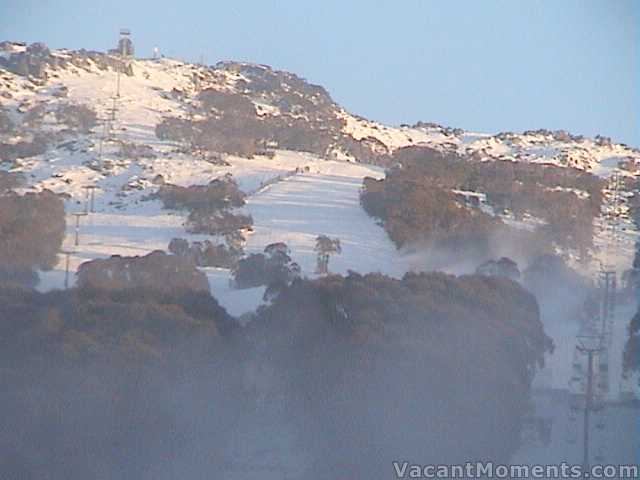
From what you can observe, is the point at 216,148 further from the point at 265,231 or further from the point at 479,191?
the point at 479,191

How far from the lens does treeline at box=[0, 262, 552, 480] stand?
38.6 feet

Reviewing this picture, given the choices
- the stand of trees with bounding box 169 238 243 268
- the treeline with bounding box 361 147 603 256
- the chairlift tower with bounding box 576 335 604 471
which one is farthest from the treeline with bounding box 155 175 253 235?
the chairlift tower with bounding box 576 335 604 471

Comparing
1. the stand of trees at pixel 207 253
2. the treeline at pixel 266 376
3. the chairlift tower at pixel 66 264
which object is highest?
the stand of trees at pixel 207 253

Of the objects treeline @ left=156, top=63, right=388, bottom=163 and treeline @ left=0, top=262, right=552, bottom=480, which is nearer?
treeline @ left=0, top=262, right=552, bottom=480

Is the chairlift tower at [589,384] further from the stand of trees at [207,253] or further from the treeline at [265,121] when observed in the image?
the treeline at [265,121]

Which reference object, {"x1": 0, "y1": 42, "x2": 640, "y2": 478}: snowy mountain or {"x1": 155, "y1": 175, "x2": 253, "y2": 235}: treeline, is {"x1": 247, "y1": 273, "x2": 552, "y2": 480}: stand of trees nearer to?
{"x1": 0, "y1": 42, "x2": 640, "y2": 478}: snowy mountain

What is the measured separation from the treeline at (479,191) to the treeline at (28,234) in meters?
3.78

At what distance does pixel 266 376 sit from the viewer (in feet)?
41.8

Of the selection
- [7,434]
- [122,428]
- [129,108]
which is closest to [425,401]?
[122,428]

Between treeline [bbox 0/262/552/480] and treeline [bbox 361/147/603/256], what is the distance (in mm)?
2432

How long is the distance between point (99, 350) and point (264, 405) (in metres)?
1.52

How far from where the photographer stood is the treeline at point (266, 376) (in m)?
11.8

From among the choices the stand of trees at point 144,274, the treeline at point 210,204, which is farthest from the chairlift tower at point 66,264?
the treeline at point 210,204

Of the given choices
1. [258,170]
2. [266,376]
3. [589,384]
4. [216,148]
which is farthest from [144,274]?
[216,148]
